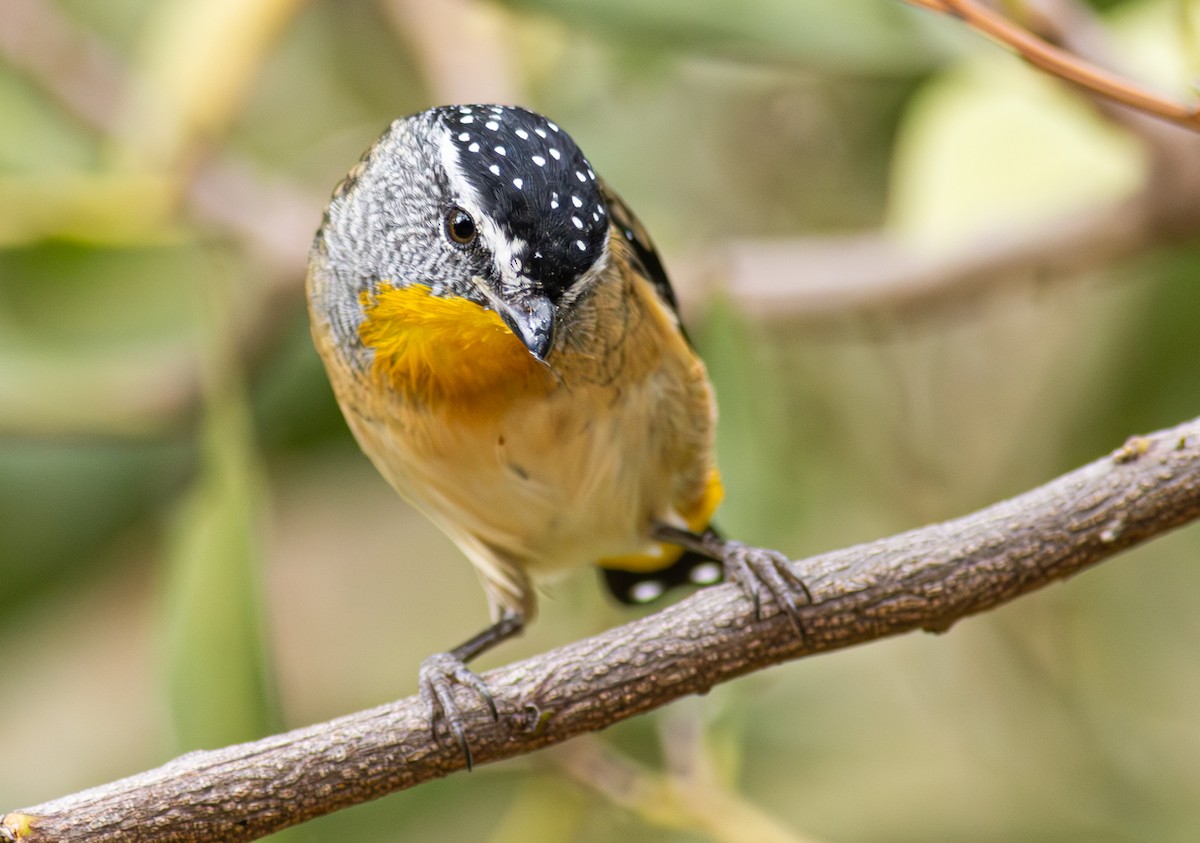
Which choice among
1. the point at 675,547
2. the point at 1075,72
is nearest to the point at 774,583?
the point at 1075,72

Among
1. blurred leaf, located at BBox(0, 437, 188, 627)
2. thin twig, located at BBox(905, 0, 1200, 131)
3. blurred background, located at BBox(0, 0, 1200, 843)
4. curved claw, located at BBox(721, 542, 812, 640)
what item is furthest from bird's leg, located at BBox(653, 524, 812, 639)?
blurred leaf, located at BBox(0, 437, 188, 627)

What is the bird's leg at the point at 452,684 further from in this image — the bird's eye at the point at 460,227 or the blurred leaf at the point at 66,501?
the blurred leaf at the point at 66,501

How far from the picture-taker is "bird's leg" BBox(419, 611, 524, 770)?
1.89 metres

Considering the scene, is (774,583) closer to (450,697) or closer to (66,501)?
(450,697)

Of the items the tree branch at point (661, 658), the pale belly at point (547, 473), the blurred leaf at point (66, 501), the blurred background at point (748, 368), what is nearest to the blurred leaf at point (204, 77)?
the blurred background at point (748, 368)

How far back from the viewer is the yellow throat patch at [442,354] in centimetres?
200

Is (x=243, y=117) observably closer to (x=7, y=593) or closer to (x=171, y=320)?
(x=171, y=320)

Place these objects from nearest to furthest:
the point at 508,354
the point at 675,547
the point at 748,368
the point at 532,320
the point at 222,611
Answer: the point at 532,320, the point at 508,354, the point at 222,611, the point at 748,368, the point at 675,547

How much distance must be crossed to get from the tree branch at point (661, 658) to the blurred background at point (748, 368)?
0.57 meters

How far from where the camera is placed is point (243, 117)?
15.7ft

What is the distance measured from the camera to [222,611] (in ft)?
8.07

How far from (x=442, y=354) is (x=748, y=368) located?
0.84 meters

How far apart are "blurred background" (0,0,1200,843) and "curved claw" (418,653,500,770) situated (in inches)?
19.5

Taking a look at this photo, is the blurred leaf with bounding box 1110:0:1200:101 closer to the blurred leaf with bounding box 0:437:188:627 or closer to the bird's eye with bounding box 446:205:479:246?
the bird's eye with bounding box 446:205:479:246
